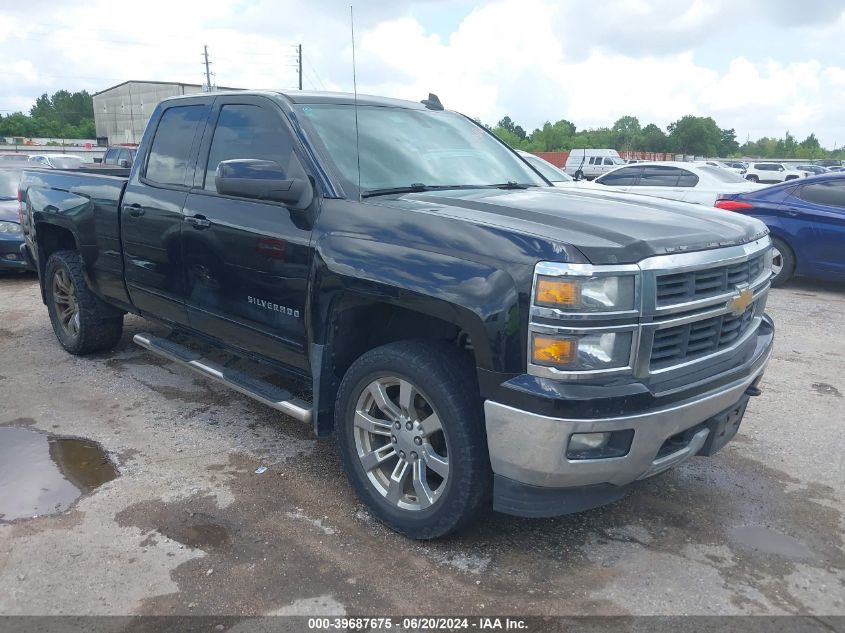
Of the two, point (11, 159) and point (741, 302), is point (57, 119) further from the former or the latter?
point (741, 302)

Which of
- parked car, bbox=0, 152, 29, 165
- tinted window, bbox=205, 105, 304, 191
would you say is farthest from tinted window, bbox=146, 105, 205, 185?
parked car, bbox=0, 152, 29, 165

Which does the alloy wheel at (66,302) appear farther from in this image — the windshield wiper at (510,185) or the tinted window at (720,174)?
the tinted window at (720,174)

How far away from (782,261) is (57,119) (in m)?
119

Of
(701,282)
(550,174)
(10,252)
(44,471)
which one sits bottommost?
(44,471)

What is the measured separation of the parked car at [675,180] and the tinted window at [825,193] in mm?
2688

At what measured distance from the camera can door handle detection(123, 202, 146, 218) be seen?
187 inches

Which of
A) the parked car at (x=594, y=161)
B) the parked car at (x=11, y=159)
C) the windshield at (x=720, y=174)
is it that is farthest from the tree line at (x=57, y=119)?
the windshield at (x=720, y=174)

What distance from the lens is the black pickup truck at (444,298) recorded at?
108 inches

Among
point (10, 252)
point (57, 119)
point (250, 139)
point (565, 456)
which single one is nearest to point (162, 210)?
point (250, 139)

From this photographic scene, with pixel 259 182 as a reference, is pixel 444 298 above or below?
below

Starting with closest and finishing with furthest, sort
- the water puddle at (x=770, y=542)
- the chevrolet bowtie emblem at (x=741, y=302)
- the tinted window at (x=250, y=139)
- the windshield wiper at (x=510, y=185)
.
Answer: the chevrolet bowtie emblem at (x=741, y=302) → the water puddle at (x=770, y=542) → the tinted window at (x=250, y=139) → the windshield wiper at (x=510, y=185)

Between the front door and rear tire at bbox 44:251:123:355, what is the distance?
67.2 inches

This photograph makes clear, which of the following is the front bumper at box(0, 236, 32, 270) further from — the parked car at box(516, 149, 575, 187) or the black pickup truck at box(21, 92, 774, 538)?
the parked car at box(516, 149, 575, 187)

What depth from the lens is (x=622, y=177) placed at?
1395 cm
